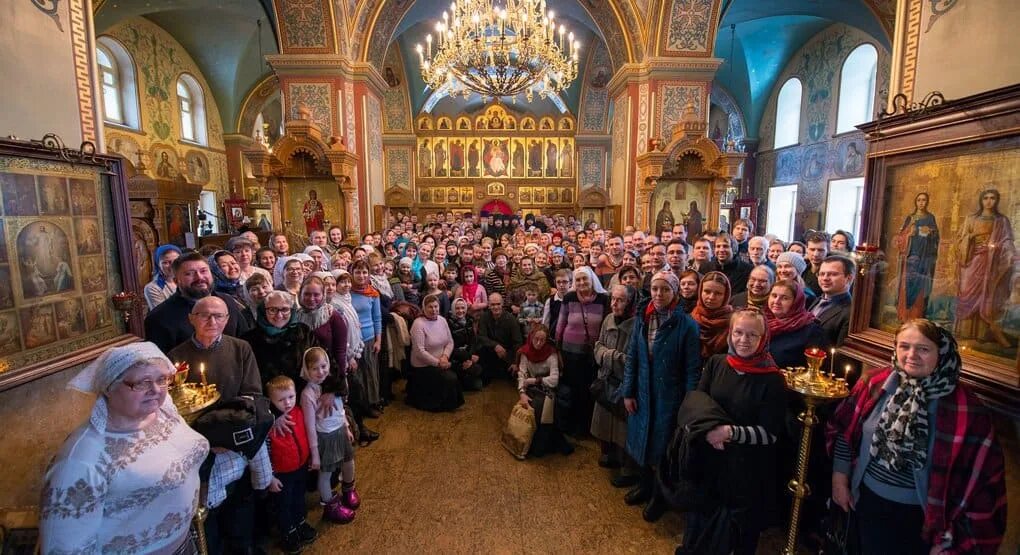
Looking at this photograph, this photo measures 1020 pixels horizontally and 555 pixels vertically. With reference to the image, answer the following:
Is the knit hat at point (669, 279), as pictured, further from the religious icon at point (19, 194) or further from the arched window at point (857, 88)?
the arched window at point (857, 88)

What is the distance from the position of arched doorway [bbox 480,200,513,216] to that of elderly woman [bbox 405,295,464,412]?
16569 mm

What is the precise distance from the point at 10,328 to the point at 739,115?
21.8 meters

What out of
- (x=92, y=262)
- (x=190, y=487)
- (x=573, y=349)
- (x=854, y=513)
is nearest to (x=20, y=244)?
(x=92, y=262)

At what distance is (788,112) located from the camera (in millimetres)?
16672

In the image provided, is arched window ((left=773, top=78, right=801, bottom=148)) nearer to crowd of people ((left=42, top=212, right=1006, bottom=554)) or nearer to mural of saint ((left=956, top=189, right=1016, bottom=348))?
crowd of people ((left=42, top=212, right=1006, bottom=554))

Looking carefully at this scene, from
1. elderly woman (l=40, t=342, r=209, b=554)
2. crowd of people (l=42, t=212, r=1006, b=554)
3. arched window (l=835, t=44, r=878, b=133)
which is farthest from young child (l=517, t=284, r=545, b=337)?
arched window (l=835, t=44, r=878, b=133)

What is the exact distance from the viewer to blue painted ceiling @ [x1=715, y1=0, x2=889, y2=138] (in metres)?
11.7

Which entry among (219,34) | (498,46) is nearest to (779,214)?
(498,46)

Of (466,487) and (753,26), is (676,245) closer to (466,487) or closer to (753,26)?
(466,487)

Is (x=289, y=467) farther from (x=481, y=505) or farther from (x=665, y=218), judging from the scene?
(x=665, y=218)

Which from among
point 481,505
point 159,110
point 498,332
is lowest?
point 481,505

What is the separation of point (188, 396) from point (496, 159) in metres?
20.2

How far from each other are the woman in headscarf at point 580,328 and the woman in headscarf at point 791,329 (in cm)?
155

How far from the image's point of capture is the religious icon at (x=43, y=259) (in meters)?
2.49
